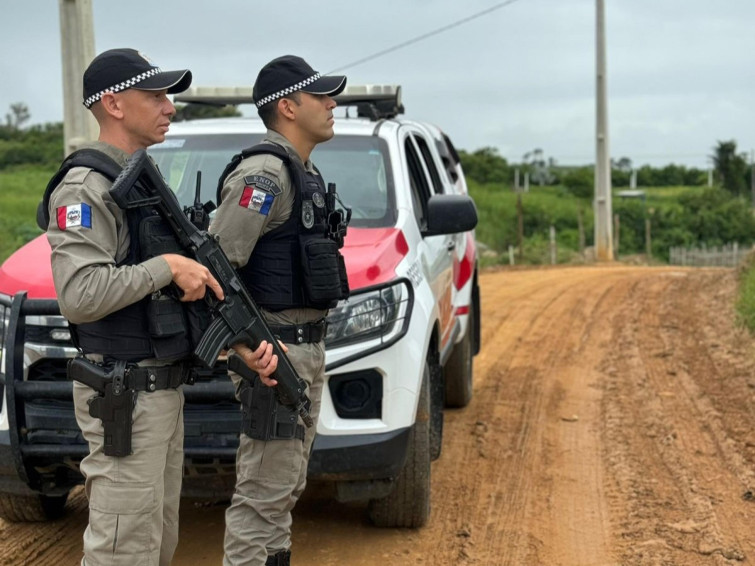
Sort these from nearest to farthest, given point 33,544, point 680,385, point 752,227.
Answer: point 33,544, point 680,385, point 752,227

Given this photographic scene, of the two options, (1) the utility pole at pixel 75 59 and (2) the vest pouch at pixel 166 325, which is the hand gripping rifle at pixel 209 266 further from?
(1) the utility pole at pixel 75 59

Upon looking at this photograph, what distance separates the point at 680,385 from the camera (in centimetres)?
892

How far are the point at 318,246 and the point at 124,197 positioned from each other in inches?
33.4

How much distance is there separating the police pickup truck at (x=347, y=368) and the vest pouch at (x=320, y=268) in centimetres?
85

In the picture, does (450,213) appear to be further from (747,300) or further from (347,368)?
(747,300)

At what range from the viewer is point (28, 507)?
5332 mm

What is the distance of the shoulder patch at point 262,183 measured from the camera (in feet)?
12.4

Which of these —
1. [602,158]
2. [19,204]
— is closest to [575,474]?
[602,158]

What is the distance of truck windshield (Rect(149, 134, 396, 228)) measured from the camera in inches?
229

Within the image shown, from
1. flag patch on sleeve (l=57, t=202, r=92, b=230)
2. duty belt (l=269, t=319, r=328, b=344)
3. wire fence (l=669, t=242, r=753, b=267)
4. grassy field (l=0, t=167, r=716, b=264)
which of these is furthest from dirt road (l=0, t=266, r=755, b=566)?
wire fence (l=669, t=242, r=753, b=267)

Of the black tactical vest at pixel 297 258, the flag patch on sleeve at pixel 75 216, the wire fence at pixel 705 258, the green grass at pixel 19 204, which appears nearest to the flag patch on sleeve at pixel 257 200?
the black tactical vest at pixel 297 258

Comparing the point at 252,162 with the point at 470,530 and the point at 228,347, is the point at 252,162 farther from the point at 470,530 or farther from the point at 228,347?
the point at 470,530

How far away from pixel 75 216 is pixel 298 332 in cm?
103

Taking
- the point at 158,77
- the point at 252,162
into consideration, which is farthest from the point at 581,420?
the point at 158,77
